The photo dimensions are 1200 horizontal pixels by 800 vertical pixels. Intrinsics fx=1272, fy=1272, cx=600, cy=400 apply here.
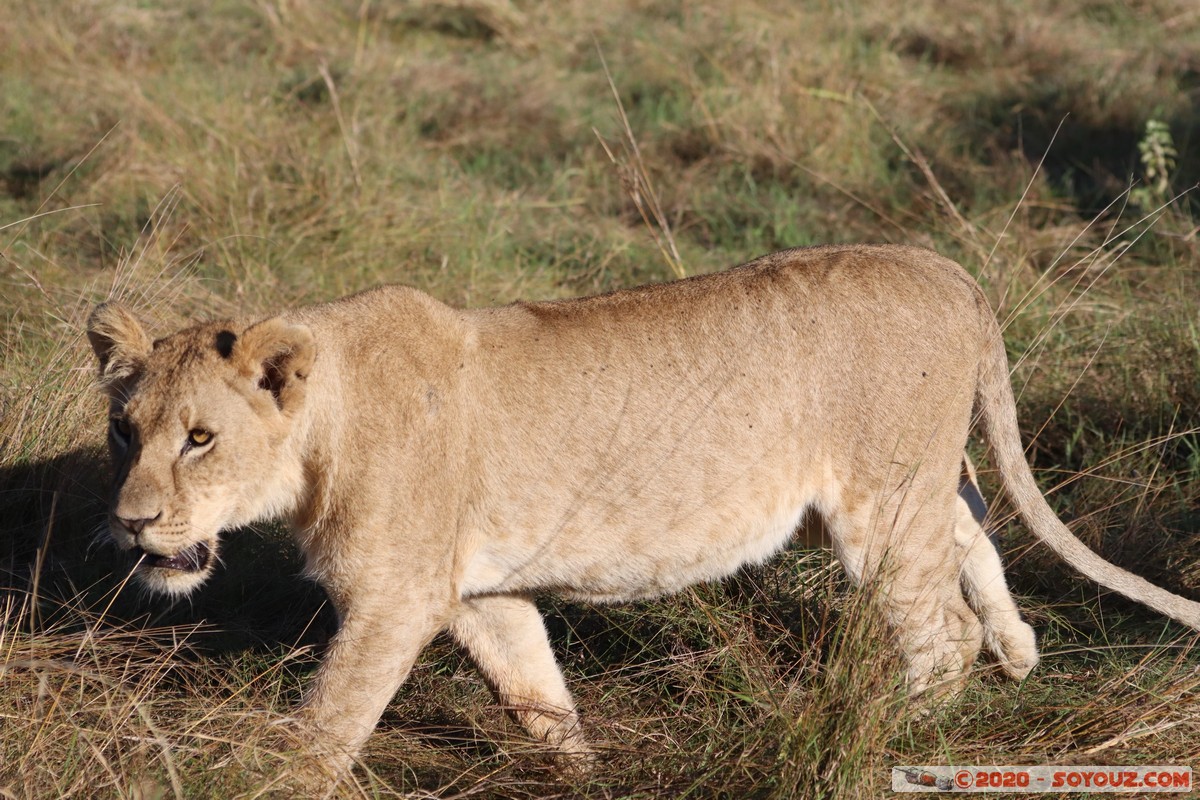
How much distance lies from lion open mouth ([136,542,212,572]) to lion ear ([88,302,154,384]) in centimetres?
50

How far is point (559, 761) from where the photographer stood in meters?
3.70

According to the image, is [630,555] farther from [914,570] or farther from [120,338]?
[120,338]

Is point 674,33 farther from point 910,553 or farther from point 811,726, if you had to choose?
point 811,726

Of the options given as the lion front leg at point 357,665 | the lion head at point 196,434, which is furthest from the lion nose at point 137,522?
the lion front leg at point 357,665

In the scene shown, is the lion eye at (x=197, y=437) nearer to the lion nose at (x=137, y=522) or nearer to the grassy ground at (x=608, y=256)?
the lion nose at (x=137, y=522)

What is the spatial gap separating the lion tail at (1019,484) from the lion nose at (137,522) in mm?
2508

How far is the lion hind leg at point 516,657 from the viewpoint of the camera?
3938mm

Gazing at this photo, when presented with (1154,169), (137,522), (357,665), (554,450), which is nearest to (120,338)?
(137,522)

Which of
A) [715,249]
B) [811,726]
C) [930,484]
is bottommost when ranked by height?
[715,249]

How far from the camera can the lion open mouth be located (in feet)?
11.2

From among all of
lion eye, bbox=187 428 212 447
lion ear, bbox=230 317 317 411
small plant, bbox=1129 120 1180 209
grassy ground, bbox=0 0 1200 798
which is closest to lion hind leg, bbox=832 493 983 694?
grassy ground, bbox=0 0 1200 798

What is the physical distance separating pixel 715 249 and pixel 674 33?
3.25 metres

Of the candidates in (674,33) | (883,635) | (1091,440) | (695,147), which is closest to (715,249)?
(695,147)

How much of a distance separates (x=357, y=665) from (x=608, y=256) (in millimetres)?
3659
